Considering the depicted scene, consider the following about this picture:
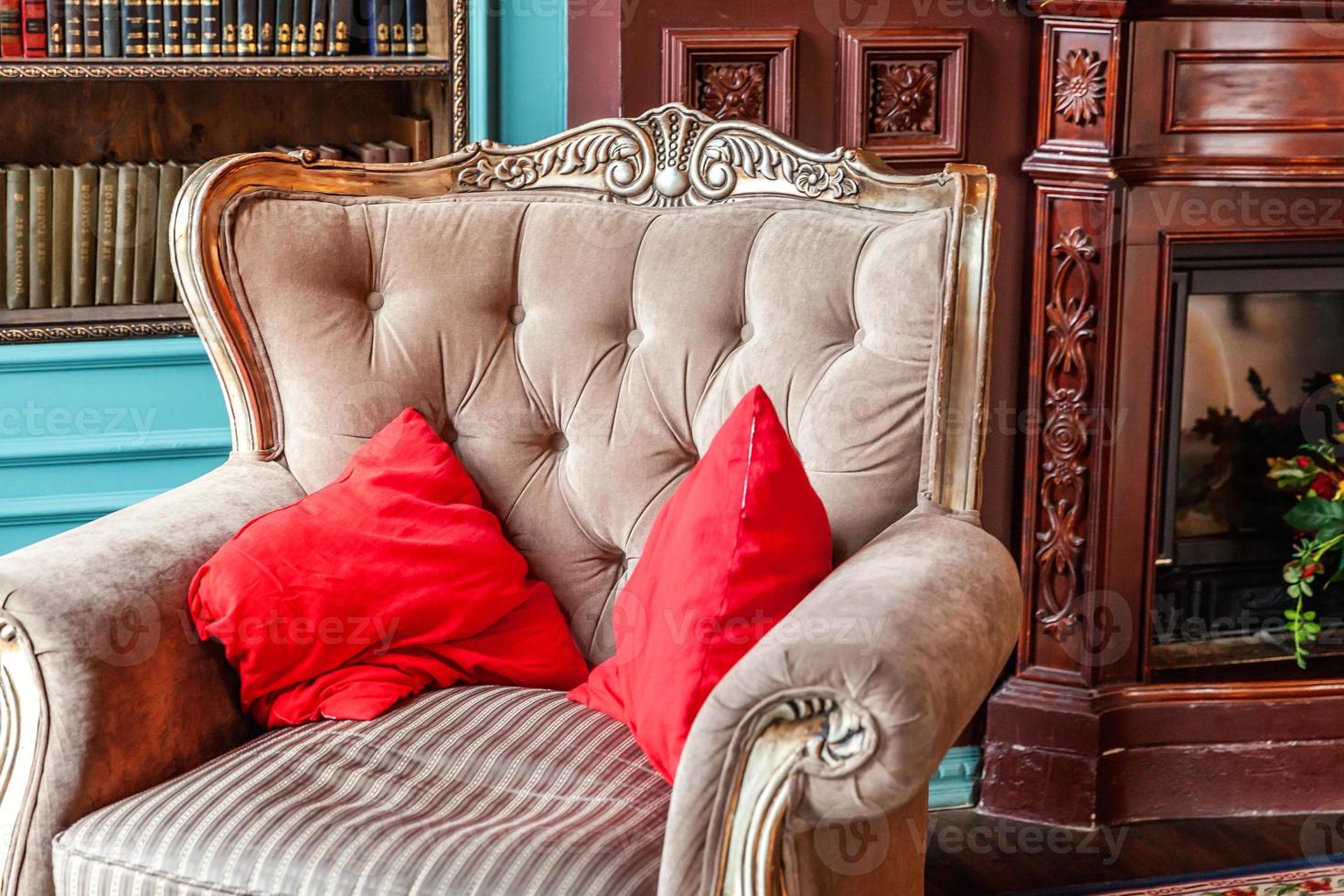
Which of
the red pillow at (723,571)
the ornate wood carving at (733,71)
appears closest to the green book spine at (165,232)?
the ornate wood carving at (733,71)

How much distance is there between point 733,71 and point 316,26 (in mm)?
781

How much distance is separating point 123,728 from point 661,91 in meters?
1.17

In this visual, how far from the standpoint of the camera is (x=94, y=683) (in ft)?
4.09

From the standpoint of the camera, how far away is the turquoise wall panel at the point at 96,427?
2.26m

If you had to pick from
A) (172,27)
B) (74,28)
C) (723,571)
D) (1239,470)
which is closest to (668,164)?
(723,571)

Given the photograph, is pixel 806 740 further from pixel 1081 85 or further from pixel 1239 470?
pixel 1239 470

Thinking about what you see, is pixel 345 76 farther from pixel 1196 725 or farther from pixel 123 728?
pixel 1196 725

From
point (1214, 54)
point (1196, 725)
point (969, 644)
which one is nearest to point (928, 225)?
point (969, 644)

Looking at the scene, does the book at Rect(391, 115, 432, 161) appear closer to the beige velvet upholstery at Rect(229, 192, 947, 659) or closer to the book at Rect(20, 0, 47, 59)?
the book at Rect(20, 0, 47, 59)

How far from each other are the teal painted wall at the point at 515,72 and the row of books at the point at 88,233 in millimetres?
556

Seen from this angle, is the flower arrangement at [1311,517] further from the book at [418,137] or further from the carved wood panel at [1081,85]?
the book at [418,137]

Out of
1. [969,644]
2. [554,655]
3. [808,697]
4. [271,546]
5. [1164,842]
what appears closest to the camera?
[808,697]

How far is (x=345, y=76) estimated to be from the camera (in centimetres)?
229

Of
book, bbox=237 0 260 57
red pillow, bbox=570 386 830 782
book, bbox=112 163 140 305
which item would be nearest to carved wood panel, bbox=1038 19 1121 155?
red pillow, bbox=570 386 830 782
